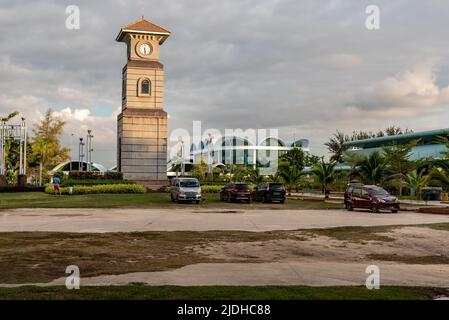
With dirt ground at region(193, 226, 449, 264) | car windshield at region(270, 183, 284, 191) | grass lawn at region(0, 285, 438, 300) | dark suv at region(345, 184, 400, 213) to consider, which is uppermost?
car windshield at region(270, 183, 284, 191)

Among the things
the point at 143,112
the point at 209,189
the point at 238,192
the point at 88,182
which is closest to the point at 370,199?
the point at 238,192

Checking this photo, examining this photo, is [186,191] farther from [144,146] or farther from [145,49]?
[145,49]

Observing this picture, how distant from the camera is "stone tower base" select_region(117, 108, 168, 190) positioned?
49.6 m

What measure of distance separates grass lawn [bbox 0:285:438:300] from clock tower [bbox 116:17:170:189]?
4239 centimetres

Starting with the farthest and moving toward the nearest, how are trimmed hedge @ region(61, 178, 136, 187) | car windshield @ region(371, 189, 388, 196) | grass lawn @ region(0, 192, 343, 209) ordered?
trimmed hedge @ region(61, 178, 136, 187)
grass lawn @ region(0, 192, 343, 209)
car windshield @ region(371, 189, 388, 196)

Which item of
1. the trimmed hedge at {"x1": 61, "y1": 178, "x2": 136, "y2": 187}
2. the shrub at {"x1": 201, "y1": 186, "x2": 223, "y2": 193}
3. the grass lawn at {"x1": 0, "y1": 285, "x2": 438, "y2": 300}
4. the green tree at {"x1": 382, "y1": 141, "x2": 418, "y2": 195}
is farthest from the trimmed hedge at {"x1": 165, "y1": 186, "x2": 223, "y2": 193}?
the grass lawn at {"x1": 0, "y1": 285, "x2": 438, "y2": 300}

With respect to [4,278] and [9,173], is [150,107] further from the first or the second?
[4,278]

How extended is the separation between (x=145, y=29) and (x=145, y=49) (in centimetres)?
208

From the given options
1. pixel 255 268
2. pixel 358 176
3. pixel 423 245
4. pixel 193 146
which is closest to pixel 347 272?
pixel 255 268

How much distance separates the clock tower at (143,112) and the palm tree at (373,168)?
21012mm

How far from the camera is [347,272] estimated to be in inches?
376

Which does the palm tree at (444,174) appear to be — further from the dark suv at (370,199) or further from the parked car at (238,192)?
the parked car at (238,192)

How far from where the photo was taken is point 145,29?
51469mm

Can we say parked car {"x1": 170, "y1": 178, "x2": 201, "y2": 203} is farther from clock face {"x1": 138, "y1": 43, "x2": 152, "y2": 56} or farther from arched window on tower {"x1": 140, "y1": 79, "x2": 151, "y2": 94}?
clock face {"x1": 138, "y1": 43, "x2": 152, "y2": 56}
